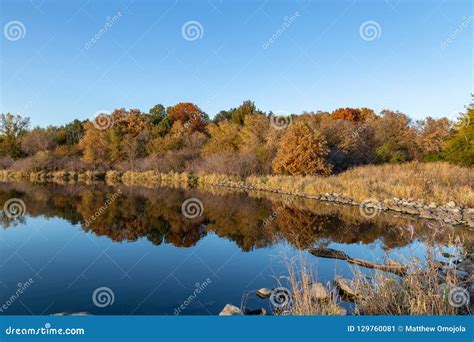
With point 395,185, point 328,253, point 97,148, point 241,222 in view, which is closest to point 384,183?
point 395,185

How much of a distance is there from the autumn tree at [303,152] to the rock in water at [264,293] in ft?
61.1

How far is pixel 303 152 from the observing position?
950 inches

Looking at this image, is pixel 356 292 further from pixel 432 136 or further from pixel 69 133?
pixel 69 133

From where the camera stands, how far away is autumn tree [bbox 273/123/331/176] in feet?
79.1

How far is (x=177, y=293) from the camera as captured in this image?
600 centimetres

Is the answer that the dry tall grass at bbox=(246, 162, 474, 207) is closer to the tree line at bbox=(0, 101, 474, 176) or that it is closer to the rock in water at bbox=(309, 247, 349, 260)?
the tree line at bbox=(0, 101, 474, 176)

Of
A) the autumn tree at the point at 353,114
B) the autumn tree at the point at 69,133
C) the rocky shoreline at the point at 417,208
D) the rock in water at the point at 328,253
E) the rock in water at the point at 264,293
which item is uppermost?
the autumn tree at the point at 353,114

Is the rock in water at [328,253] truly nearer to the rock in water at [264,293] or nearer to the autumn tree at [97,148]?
the rock in water at [264,293]

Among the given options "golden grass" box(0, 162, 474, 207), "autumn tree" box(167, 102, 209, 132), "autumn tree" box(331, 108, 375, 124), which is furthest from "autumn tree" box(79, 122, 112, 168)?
"autumn tree" box(331, 108, 375, 124)

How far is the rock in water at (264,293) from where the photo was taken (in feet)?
18.6

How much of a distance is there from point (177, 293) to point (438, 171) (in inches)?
678

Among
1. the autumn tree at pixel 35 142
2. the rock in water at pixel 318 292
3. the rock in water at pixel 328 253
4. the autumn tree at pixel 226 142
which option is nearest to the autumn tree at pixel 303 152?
the autumn tree at pixel 226 142

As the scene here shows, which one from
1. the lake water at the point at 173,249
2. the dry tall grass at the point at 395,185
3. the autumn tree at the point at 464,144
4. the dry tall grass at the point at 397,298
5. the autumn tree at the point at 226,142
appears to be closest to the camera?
the dry tall grass at the point at 397,298

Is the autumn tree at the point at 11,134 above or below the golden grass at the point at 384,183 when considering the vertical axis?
above
